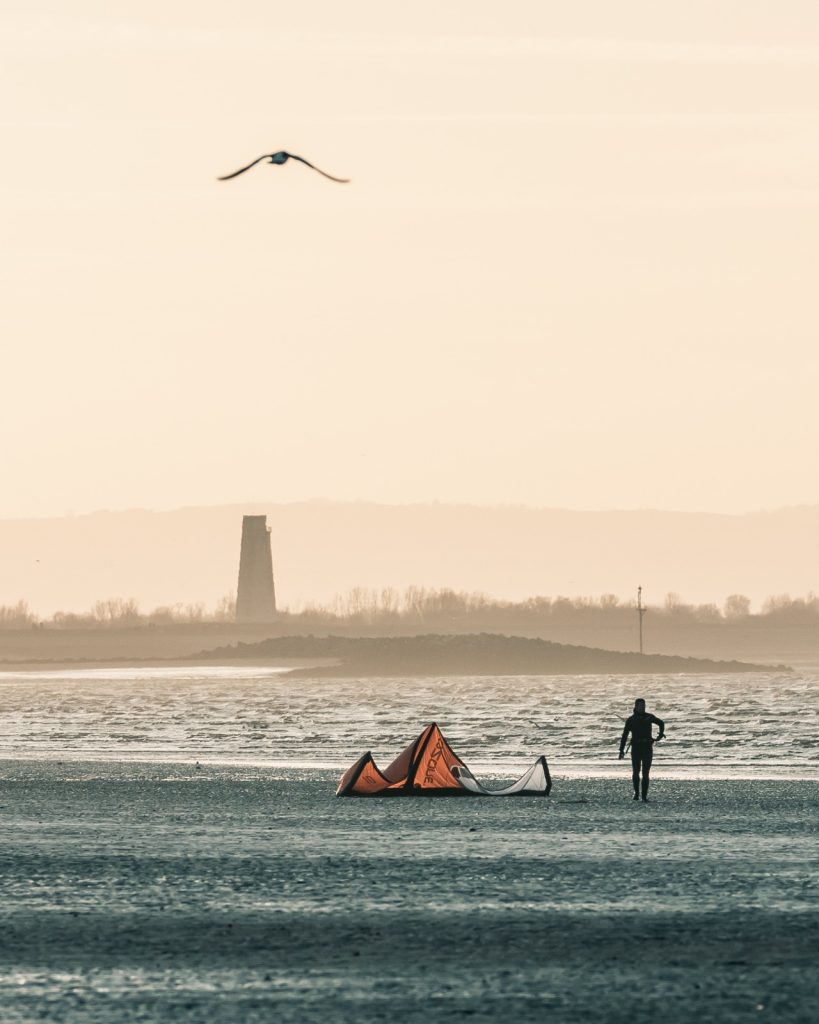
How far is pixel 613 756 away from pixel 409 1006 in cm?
4256

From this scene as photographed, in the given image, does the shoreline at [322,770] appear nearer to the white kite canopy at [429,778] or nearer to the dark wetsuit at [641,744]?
the white kite canopy at [429,778]

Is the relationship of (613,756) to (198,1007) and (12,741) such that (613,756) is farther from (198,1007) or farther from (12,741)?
(198,1007)

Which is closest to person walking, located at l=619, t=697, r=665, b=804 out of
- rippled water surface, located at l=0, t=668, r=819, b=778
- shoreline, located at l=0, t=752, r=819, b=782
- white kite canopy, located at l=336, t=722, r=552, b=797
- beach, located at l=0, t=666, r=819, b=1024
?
beach, located at l=0, t=666, r=819, b=1024

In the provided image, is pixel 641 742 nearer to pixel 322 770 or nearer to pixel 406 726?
pixel 322 770

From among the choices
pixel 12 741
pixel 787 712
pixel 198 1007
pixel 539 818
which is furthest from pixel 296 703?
pixel 198 1007

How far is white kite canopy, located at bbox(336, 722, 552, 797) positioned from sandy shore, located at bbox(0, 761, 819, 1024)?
3269mm

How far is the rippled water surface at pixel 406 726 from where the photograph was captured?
53.2m

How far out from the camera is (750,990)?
13.9 meters

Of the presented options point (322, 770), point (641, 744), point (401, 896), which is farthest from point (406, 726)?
point (401, 896)

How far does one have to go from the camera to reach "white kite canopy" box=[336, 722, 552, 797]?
1453 inches

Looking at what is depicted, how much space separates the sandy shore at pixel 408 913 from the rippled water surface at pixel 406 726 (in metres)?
16.6

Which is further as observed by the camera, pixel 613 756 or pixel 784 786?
pixel 613 756

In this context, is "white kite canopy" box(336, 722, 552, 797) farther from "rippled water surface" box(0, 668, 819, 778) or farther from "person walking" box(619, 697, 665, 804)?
"rippled water surface" box(0, 668, 819, 778)

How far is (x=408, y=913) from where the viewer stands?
18422 millimetres
